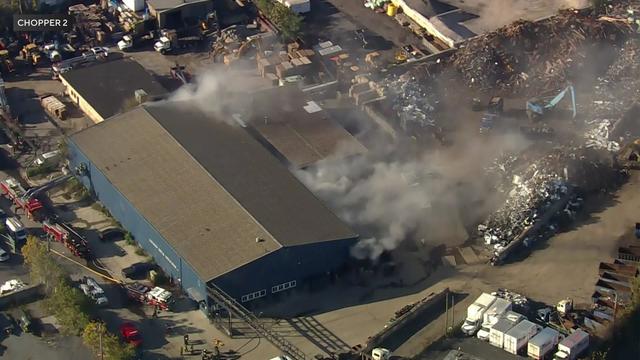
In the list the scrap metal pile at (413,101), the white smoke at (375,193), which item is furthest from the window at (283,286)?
the scrap metal pile at (413,101)

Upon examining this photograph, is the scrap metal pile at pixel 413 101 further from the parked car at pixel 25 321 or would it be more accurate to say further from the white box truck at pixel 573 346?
the parked car at pixel 25 321

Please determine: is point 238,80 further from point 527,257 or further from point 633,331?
point 633,331

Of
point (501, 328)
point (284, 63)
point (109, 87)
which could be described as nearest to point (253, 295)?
point (501, 328)

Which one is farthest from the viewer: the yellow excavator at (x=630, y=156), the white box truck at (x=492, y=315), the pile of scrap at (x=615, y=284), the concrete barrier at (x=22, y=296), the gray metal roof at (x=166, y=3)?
the gray metal roof at (x=166, y=3)

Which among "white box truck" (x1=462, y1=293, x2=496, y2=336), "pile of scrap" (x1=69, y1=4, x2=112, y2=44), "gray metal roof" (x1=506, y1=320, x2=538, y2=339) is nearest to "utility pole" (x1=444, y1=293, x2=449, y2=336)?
"white box truck" (x1=462, y1=293, x2=496, y2=336)

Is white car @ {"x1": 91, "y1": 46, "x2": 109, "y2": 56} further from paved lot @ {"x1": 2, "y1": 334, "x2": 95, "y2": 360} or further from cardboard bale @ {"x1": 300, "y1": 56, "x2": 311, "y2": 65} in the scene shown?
paved lot @ {"x1": 2, "y1": 334, "x2": 95, "y2": 360}

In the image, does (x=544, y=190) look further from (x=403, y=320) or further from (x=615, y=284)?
(x=403, y=320)
